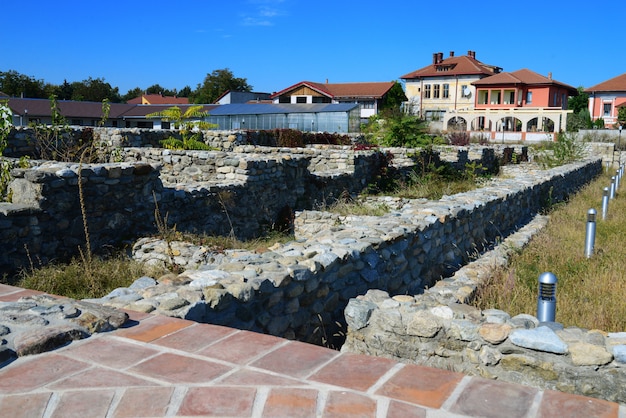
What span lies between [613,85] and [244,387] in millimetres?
64140

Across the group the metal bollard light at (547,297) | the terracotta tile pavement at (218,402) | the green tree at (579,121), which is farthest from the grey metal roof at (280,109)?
the terracotta tile pavement at (218,402)

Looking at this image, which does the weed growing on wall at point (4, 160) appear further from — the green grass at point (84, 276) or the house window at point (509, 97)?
the house window at point (509, 97)

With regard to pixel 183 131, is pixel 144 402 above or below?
below

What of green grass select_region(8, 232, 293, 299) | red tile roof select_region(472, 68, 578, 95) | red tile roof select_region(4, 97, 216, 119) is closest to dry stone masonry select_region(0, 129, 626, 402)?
green grass select_region(8, 232, 293, 299)

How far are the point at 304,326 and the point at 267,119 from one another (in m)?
30.8

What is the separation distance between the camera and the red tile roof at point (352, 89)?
59062mm

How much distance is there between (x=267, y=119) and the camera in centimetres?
3453

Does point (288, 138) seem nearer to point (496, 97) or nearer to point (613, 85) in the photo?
point (496, 97)

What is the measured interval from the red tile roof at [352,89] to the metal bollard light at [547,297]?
5498 cm

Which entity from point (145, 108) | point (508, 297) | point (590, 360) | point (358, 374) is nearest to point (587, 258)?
point (508, 297)

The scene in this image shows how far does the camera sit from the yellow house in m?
60.4

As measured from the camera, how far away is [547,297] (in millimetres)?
4691

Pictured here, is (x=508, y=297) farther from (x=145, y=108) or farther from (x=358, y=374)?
(x=145, y=108)

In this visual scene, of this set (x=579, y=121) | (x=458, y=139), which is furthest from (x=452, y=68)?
(x=458, y=139)
